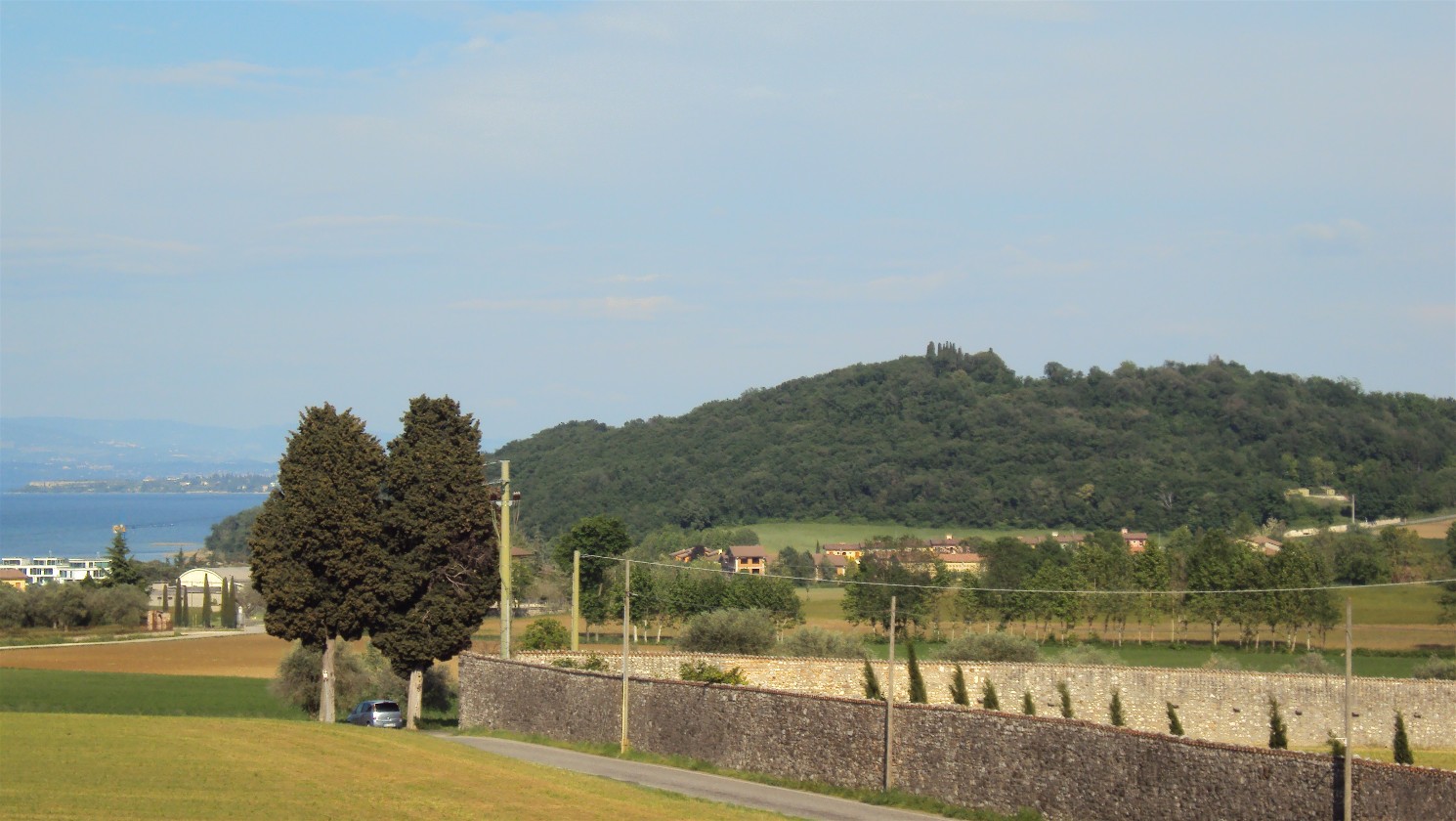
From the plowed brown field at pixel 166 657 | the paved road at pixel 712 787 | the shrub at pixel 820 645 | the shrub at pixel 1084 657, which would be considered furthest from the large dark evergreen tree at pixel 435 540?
the plowed brown field at pixel 166 657

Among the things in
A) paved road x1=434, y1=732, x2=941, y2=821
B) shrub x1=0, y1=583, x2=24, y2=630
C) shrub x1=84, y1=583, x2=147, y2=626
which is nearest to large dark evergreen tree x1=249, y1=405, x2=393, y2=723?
paved road x1=434, y1=732, x2=941, y2=821

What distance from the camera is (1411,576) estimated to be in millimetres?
82875

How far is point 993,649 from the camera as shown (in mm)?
51688

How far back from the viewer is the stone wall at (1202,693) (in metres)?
41.8

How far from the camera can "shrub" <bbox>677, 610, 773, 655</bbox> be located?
55.1 metres

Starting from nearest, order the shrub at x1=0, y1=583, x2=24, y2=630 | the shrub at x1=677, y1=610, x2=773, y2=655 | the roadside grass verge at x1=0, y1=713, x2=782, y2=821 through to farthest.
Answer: the roadside grass verge at x1=0, y1=713, x2=782, y2=821 → the shrub at x1=677, y1=610, x2=773, y2=655 → the shrub at x1=0, y1=583, x2=24, y2=630

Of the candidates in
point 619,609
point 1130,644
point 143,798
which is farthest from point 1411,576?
point 143,798

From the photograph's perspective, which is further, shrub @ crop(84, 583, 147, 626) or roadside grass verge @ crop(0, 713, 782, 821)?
shrub @ crop(84, 583, 147, 626)

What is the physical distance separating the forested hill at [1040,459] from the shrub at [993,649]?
105039 mm

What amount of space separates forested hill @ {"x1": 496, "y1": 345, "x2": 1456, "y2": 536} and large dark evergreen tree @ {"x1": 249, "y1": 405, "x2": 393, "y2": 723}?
124944mm

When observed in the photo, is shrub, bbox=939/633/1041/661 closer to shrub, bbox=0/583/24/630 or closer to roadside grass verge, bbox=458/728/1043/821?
roadside grass verge, bbox=458/728/1043/821

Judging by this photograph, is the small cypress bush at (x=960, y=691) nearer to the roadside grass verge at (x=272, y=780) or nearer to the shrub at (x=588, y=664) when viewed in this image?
the shrub at (x=588, y=664)

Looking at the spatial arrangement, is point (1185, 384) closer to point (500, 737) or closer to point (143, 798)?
point (500, 737)

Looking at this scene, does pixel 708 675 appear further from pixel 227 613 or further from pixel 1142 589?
pixel 227 613
